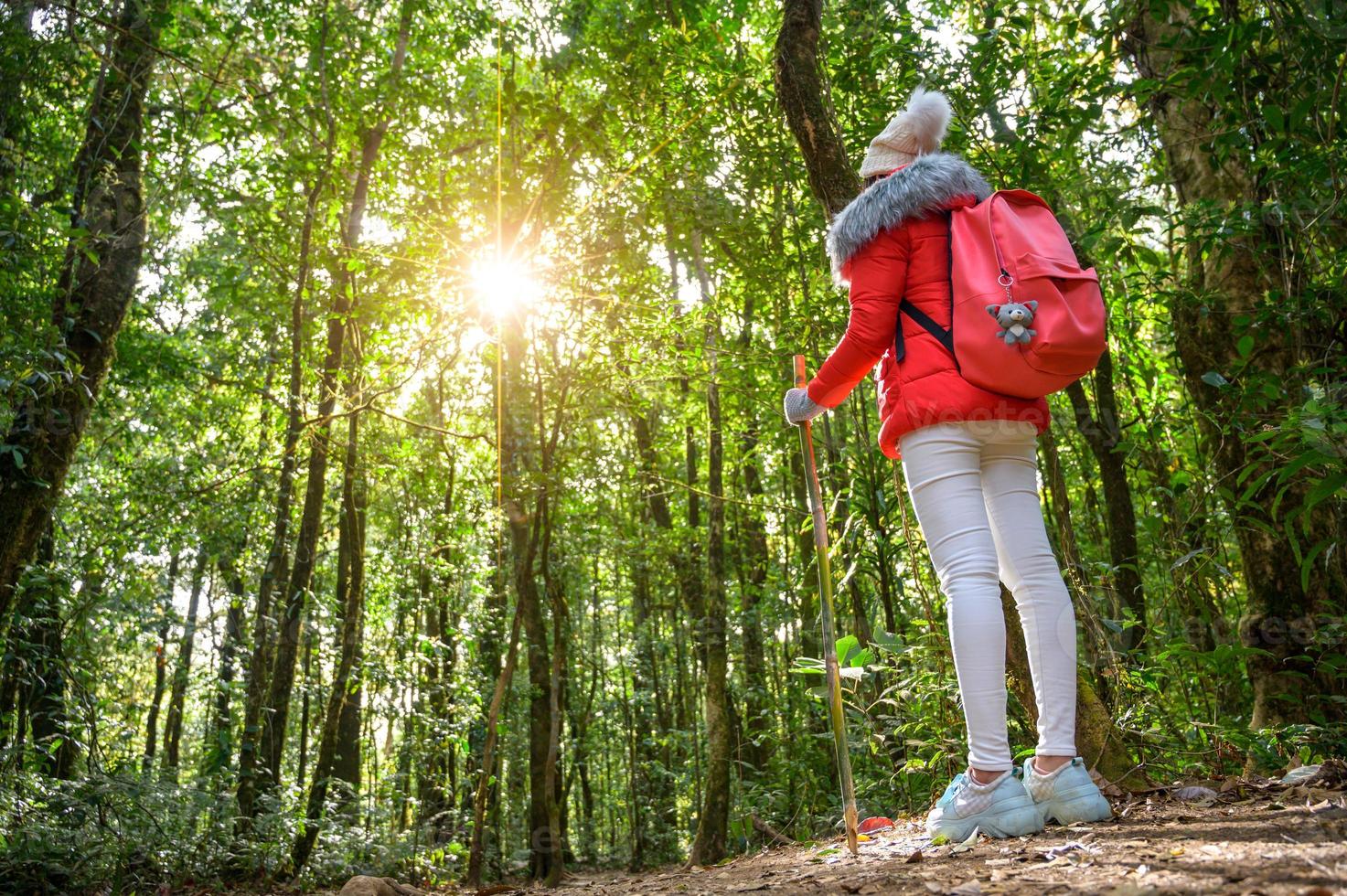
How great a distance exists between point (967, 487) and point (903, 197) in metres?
0.98

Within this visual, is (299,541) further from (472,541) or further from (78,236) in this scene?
(78,236)

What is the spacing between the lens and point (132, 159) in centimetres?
622

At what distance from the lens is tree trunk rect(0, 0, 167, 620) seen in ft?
17.0

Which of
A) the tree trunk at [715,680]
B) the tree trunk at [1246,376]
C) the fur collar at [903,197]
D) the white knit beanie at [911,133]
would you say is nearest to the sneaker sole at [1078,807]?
the tree trunk at [1246,376]

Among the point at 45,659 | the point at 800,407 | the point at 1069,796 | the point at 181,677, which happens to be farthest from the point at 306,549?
the point at 181,677

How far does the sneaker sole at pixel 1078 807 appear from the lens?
281cm

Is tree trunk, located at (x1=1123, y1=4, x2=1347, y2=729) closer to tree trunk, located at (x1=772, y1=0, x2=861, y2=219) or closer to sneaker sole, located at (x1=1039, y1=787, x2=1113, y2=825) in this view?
tree trunk, located at (x1=772, y1=0, x2=861, y2=219)

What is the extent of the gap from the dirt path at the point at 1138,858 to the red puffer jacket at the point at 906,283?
1259mm

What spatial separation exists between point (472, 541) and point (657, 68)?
6.74m

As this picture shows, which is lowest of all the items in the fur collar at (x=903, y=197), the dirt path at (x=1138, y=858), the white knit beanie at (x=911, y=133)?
the dirt path at (x=1138, y=858)

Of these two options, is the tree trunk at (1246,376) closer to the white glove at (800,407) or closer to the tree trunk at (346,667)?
the white glove at (800,407)

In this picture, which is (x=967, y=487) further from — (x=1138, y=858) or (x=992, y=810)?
(x=1138, y=858)

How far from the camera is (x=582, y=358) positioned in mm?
7574

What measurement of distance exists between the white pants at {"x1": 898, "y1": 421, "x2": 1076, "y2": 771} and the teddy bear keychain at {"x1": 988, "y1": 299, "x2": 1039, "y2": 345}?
29 centimetres
